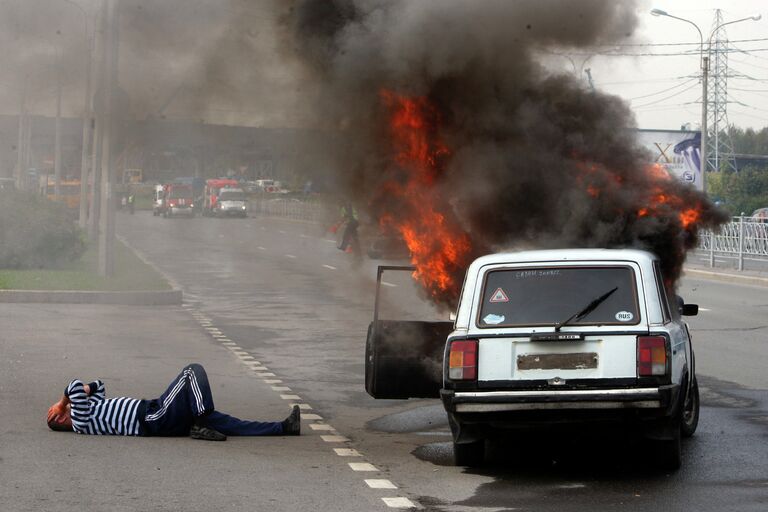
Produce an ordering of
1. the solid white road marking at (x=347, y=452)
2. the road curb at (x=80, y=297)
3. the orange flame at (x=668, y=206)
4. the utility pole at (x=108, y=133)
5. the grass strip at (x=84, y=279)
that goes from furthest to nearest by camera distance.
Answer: the grass strip at (x=84, y=279), the road curb at (x=80, y=297), the utility pole at (x=108, y=133), the orange flame at (x=668, y=206), the solid white road marking at (x=347, y=452)

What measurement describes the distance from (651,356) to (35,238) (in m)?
24.8

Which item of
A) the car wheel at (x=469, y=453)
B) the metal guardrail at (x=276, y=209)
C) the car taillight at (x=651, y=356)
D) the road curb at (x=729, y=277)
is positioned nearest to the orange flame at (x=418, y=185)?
the car wheel at (x=469, y=453)

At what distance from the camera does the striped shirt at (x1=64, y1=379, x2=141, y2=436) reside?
980 cm

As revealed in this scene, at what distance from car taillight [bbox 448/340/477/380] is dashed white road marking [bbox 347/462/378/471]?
93 cm

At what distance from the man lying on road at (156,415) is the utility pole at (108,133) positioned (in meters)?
10.2

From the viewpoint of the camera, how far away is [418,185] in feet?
40.2

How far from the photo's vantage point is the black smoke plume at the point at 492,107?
1176 centimetres

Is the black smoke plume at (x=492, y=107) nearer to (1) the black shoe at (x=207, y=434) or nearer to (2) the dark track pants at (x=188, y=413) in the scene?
(2) the dark track pants at (x=188, y=413)

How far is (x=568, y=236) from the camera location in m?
11.3

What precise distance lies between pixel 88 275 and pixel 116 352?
11.8 metres

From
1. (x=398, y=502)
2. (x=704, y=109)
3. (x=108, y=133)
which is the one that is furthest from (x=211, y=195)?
(x=398, y=502)

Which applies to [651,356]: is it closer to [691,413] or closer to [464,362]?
[464,362]

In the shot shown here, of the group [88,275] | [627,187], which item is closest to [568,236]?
[627,187]

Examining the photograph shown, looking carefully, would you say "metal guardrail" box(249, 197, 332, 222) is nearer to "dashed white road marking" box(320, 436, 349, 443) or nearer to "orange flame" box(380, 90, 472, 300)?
"orange flame" box(380, 90, 472, 300)
